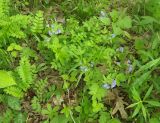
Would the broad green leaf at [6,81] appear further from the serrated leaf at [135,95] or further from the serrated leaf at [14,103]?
the serrated leaf at [135,95]

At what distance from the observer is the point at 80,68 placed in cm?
310

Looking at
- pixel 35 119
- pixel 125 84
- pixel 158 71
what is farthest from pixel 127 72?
pixel 35 119

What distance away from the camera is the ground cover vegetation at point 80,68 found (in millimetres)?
3021

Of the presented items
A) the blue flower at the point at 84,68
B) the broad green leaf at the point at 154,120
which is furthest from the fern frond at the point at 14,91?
the broad green leaf at the point at 154,120

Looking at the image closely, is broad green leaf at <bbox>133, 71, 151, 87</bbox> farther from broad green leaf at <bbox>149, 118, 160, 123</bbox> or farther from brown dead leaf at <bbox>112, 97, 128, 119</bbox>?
broad green leaf at <bbox>149, 118, 160, 123</bbox>

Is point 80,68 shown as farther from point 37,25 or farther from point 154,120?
point 154,120

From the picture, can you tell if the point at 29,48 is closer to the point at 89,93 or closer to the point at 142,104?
the point at 89,93

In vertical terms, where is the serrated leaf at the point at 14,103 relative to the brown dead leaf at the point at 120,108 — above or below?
above

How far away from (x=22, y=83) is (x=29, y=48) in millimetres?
400

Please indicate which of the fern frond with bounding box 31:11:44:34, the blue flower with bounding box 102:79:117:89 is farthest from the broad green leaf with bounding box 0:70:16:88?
the blue flower with bounding box 102:79:117:89

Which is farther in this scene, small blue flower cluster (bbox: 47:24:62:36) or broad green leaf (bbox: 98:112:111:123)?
small blue flower cluster (bbox: 47:24:62:36)

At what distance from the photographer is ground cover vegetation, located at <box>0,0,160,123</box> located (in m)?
3.02

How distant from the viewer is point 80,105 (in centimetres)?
309

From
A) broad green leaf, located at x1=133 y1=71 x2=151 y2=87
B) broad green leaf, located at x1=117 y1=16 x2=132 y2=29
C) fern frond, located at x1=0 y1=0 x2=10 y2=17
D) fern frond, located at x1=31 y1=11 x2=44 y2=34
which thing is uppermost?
fern frond, located at x1=0 y1=0 x2=10 y2=17
